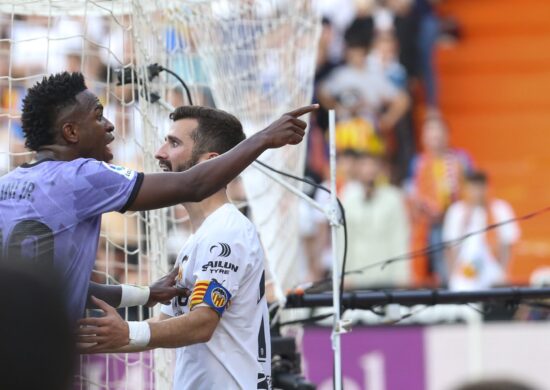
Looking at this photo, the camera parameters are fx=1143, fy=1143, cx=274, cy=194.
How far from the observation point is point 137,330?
3633 mm

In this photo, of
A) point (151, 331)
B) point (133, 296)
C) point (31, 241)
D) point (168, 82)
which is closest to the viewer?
point (31, 241)

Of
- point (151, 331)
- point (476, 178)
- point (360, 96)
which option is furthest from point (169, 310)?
point (360, 96)

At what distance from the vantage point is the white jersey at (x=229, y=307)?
3.94 metres

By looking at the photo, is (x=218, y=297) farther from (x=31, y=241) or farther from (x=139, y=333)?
(x=31, y=241)

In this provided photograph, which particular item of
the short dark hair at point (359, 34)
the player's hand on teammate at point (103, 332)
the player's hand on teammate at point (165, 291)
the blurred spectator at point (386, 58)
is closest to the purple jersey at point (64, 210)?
the player's hand on teammate at point (103, 332)

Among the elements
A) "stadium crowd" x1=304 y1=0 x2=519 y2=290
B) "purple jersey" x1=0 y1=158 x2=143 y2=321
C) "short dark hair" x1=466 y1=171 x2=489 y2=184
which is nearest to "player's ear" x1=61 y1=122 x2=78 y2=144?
"purple jersey" x1=0 y1=158 x2=143 y2=321

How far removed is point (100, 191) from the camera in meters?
3.63

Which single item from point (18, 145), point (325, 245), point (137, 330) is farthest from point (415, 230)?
point (137, 330)

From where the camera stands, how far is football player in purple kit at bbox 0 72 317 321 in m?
3.59

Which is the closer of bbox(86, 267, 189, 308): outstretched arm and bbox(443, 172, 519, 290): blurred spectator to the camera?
bbox(86, 267, 189, 308): outstretched arm

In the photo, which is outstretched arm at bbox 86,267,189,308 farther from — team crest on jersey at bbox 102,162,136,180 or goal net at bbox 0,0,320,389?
team crest on jersey at bbox 102,162,136,180

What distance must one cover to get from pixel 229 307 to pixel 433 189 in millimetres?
8033

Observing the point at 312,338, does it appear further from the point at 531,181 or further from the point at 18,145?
the point at 531,181

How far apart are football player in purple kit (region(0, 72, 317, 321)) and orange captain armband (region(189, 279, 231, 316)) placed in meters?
0.35
